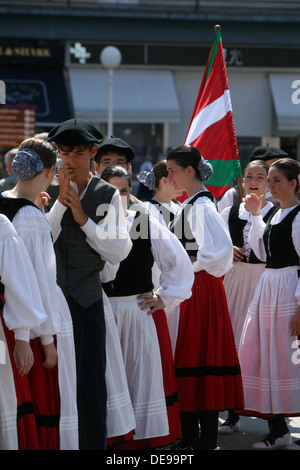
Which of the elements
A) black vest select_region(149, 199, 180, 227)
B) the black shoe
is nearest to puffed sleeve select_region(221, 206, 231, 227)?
black vest select_region(149, 199, 180, 227)

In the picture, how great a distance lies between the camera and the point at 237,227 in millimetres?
5781

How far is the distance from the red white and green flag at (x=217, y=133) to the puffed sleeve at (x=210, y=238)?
129cm

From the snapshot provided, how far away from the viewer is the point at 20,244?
3.29m

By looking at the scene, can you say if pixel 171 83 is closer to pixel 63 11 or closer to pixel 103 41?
pixel 103 41

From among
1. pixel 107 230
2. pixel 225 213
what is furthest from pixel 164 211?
pixel 107 230

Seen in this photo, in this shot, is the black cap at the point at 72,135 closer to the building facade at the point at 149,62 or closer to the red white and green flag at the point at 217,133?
the red white and green flag at the point at 217,133

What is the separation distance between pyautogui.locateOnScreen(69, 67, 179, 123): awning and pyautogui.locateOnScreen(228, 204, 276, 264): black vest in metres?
11.4

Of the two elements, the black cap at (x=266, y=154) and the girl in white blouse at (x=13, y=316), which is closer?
the girl in white blouse at (x=13, y=316)

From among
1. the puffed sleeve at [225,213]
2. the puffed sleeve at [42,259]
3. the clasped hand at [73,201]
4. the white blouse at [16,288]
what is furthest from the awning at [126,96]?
the white blouse at [16,288]

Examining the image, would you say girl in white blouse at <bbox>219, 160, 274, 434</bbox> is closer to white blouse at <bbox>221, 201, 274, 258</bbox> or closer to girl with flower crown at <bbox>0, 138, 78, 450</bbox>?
white blouse at <bbox>221, 201, 274, 258</bbox>

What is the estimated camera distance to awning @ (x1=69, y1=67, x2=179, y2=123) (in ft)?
55.8

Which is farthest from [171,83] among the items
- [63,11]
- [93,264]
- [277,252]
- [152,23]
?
[93,264]

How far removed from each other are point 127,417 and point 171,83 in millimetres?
14311

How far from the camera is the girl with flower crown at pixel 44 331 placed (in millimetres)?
3404
